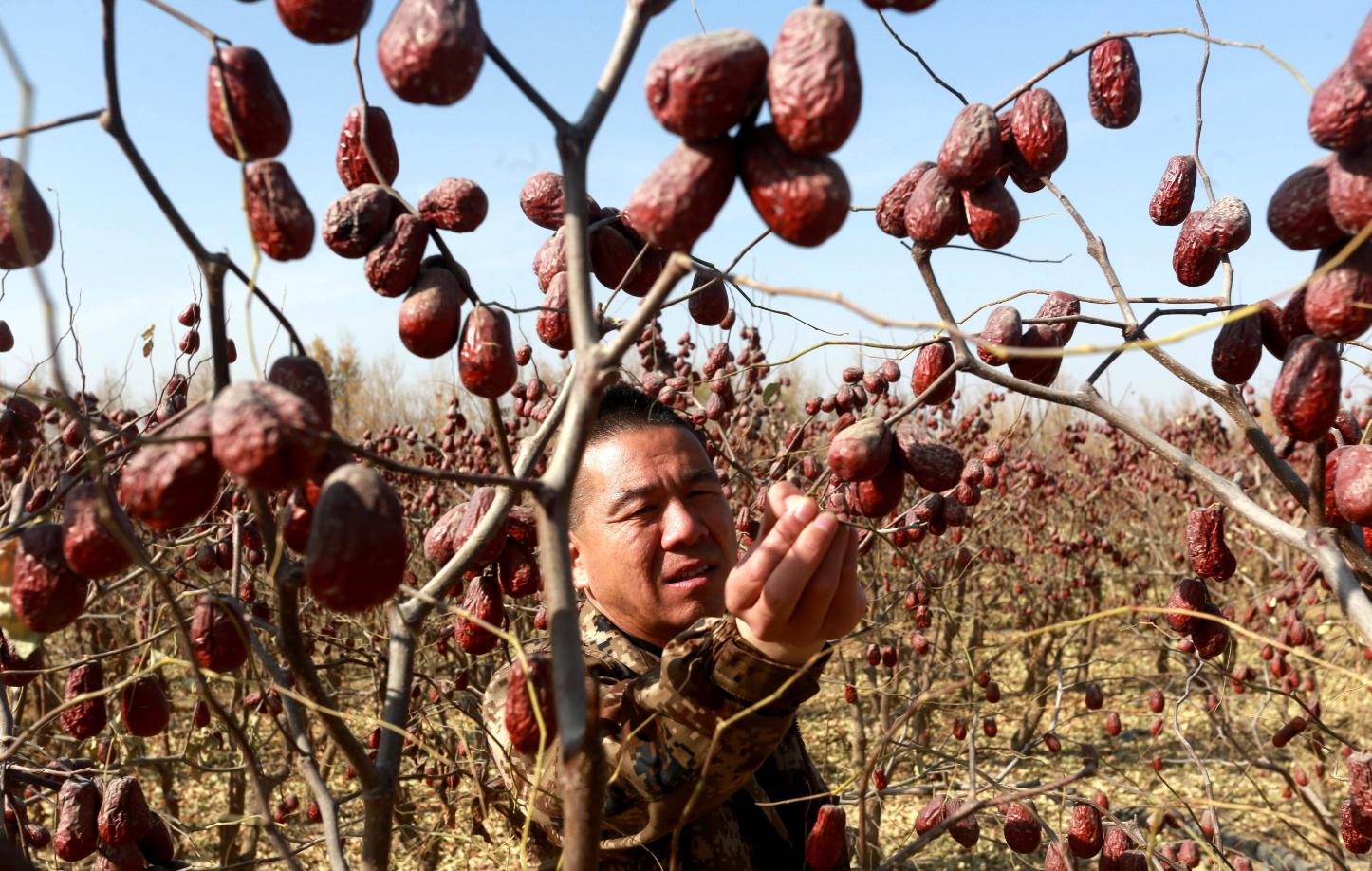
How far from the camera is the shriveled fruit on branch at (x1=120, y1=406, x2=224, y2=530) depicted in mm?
842

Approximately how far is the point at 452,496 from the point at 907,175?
5486mm

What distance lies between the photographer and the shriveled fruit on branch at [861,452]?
47.6 inches

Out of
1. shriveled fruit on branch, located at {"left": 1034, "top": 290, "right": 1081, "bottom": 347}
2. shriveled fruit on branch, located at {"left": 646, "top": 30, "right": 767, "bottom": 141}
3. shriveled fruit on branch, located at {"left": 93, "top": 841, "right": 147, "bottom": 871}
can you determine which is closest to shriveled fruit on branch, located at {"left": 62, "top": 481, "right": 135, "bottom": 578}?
shriveled fruit on branch, located at {"left": 646, "top": 30, "right": 767, "bottom": 141}

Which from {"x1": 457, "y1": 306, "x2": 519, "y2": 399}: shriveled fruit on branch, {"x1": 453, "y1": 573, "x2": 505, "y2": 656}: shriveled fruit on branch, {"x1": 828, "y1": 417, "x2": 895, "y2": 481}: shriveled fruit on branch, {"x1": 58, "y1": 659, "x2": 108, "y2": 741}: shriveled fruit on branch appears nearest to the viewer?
{"x1": 457, "y1": 306, "x2": 519, "y2": 399}: shriveled fruit on branch

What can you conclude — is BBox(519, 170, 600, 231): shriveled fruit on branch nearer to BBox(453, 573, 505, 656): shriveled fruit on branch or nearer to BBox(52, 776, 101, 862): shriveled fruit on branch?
BBox(453, 573, 505, 656): shriveled fruit on branch

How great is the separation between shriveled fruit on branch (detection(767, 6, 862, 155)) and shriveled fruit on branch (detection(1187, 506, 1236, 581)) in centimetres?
114

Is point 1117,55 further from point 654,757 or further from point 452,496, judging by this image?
point 452,496

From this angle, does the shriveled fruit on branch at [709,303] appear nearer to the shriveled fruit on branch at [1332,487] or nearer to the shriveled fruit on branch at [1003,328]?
the shriveled fruit on branch at [1003,328]

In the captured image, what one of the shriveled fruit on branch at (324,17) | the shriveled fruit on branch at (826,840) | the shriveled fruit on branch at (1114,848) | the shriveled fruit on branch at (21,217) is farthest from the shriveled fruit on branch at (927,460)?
the shriveled fruit on branch at (1114,848)

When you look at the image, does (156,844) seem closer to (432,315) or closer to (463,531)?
(463,531)

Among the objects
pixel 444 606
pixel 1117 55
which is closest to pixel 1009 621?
pixel 1117 55

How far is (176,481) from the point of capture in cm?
84

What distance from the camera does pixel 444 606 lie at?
33.3 inches

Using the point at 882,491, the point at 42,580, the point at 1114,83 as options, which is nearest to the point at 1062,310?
the point at 1114,83
